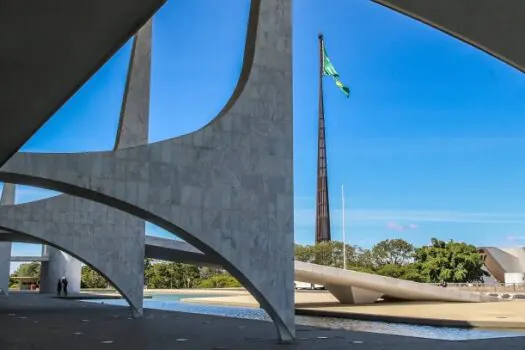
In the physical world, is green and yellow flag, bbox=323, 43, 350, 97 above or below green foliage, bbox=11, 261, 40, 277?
above

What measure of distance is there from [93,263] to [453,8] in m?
18.3

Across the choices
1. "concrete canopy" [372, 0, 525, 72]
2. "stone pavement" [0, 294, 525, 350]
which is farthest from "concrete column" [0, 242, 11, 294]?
"concrete canopy" [372, 0, 525, 72]

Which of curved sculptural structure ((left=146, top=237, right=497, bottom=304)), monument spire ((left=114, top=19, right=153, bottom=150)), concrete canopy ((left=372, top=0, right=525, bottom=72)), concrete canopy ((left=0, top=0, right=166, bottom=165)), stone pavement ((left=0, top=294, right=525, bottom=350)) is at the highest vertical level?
monument spire ((left=114, top=19, right=153, bottom=150))

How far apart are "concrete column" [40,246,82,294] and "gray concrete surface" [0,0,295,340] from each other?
30444 mm

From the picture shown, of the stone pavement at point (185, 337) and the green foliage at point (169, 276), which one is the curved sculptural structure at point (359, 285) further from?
the green foliage at point (169, 276)

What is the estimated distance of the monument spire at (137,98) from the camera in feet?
62.5

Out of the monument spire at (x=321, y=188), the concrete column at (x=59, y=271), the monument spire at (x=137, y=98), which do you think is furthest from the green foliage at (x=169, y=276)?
the monument spire at (x=137, y=98)

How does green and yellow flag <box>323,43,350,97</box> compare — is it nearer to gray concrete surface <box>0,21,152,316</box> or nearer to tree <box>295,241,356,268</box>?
tree <box>295,241,356,268</box>

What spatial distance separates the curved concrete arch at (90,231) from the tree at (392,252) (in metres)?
37.7

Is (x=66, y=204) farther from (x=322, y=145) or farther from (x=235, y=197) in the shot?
(x=322, y=145)

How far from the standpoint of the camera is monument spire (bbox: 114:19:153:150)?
19047 millimetres

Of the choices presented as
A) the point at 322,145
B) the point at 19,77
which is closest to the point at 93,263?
the point at 19,77

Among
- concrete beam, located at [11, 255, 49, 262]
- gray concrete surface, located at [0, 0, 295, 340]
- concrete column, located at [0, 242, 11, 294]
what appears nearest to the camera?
gray concrete surface, located at [0, 0, 295, 340]

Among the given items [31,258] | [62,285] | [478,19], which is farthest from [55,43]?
[31,258]
